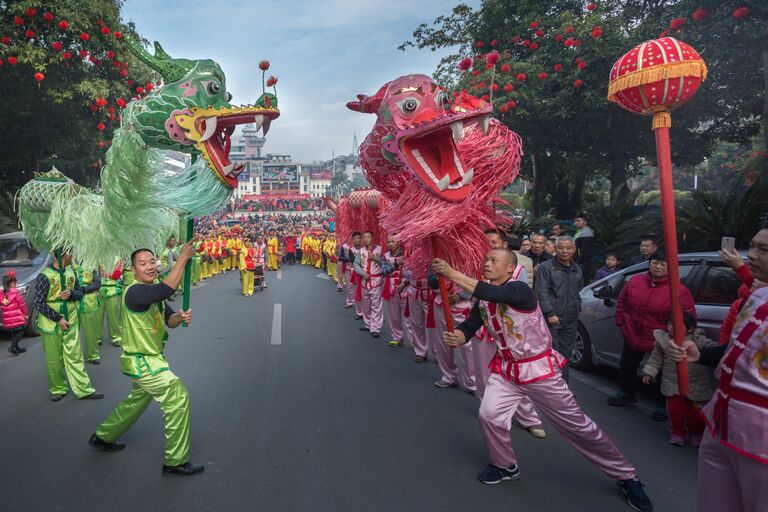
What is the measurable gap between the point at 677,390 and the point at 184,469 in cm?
377

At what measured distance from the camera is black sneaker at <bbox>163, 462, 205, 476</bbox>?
3627 millimetres

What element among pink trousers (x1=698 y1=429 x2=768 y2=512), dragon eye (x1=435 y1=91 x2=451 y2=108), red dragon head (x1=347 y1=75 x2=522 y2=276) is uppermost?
dragon eye (x1=435 y1=91 x2=451 y2=108)

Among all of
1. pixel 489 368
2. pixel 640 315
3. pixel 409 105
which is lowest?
pixel 489 368

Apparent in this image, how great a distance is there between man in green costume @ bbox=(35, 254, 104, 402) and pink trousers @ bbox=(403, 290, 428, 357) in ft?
11.8

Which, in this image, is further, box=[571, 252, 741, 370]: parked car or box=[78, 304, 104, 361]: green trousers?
box=[78, 304, 104, 361]: green trousers

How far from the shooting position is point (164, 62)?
14.0 feet

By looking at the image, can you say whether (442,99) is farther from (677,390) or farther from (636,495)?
(636,495)

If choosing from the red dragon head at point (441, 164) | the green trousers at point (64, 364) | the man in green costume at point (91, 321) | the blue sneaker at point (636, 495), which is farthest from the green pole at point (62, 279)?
the blue sneaker at point (636, 495)

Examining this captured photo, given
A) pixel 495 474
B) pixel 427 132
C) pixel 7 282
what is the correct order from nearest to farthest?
pixel 495 474 < pixel 427 132 < pixel 7 282

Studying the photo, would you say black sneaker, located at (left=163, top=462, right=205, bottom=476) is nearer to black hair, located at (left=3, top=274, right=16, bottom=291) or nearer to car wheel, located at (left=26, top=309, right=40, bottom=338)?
black hair, located at (left=3, top=274, right=16, bottom=291)

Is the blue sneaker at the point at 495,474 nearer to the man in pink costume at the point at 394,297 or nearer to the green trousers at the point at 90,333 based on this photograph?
the man in pink costume at the point at 394,297

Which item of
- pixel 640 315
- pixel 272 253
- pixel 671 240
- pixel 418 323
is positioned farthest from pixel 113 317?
pixel 272 253

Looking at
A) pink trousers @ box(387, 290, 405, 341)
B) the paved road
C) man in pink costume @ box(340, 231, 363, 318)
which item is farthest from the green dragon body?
man in pink costume @ box(340, 231, 363, 318)

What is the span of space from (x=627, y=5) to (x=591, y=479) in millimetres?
14319
